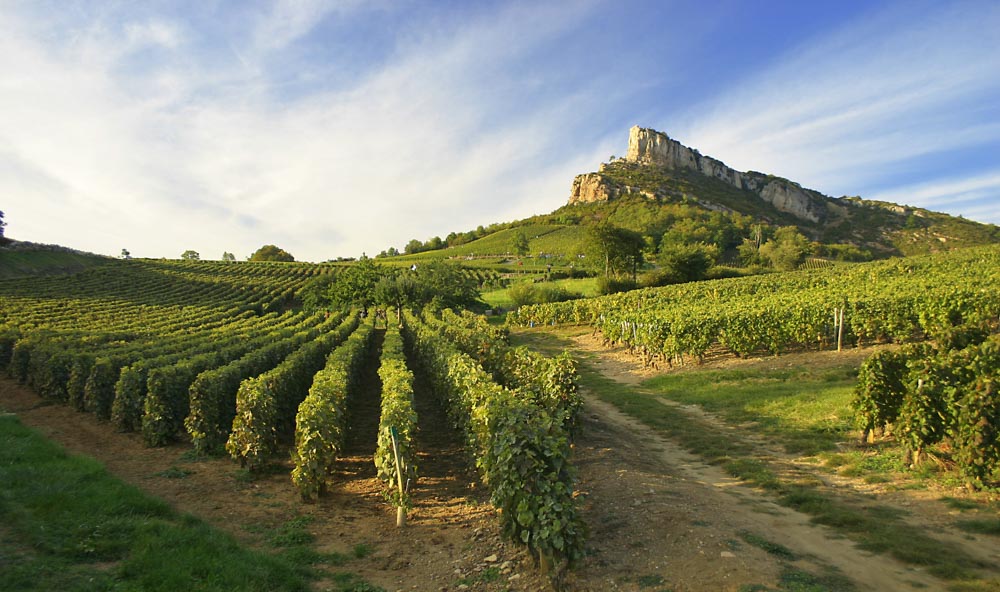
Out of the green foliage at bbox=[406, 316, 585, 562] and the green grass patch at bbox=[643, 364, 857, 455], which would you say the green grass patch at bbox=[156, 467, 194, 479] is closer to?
the green foliage at bbox=[406, 316, 585, 562]

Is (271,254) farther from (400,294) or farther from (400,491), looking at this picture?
(400,491)

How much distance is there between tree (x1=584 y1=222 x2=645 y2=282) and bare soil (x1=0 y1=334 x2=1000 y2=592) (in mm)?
55890

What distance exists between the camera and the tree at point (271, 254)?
482 feet

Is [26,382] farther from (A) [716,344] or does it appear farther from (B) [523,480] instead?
(A) [716,344]

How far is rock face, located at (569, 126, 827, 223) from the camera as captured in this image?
168 meters

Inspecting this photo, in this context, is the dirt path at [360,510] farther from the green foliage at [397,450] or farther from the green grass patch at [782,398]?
the green grass patch at [782,398]

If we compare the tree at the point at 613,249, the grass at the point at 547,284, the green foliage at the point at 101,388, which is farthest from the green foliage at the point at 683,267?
the green foliage at the point at 101,388

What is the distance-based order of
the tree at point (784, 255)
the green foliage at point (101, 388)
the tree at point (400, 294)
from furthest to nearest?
1. the tree at point (784, 255)
2. the tree at point (400, 294)
3. the green foliage at point (101, 388)

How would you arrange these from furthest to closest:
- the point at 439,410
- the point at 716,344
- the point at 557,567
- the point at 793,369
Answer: the point at 716,344, the point at 793,369, the point at 439,410, the point at 557,567

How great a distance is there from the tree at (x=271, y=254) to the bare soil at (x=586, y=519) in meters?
149

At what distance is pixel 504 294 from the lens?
64.6 m

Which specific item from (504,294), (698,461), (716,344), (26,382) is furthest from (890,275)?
(26,382)

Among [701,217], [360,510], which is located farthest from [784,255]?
[360,510]

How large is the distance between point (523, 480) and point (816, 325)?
18.3m
